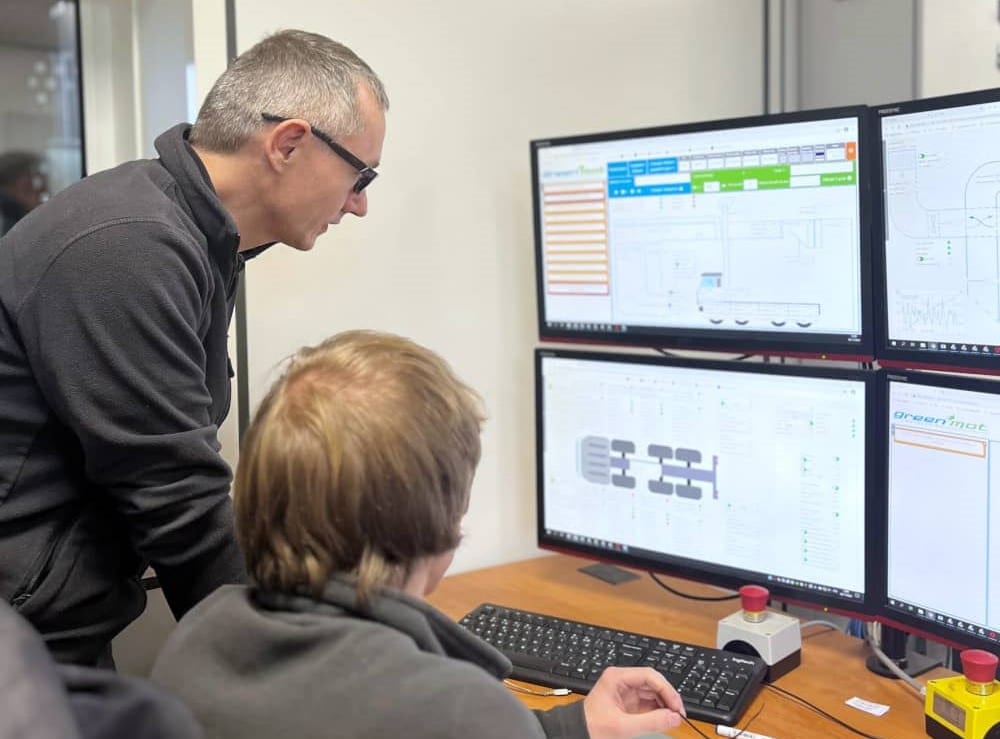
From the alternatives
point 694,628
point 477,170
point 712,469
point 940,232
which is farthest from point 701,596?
point 477,170

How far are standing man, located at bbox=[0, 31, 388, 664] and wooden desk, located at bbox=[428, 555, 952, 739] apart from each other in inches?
21.3

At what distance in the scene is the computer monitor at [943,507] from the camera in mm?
1310

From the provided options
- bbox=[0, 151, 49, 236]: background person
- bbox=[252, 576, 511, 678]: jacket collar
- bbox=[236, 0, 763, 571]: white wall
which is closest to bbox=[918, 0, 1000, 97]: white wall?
bbox=[236, 0, 763, 571]: white wall

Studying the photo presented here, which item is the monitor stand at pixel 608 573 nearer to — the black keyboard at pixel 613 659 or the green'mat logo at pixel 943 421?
the black keyboard at pixel 613 659

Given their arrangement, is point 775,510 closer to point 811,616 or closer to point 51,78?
point 811,616

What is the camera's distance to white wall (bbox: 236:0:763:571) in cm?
184

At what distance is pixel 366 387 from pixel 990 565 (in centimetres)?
84

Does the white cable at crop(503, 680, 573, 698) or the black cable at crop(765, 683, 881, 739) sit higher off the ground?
the white cable at crop(503, 680, 573, 698)

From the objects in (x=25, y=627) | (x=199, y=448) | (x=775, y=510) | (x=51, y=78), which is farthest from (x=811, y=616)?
(x=51, y=78)

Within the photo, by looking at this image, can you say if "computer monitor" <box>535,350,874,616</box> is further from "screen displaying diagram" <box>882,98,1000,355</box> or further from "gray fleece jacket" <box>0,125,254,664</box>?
"gray fleece jacket" <box>0,125,254,664</box>

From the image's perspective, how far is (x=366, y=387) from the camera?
96 centimetres

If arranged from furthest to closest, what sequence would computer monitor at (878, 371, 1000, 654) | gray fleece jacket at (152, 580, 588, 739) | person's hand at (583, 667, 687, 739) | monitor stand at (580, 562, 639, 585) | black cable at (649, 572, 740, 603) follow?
1. monitor stand at (580, 562, 639, 585)
2. black cable at (649, 572, 740, 603)
3. computer monitor at (878, 371, 1000, 654)
4. person's hand at (583, 667, 687, 739)
5. gray fleece jacket at (152, 580, 588, 739)

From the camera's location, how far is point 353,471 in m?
0.93

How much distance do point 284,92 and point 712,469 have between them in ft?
2.77
